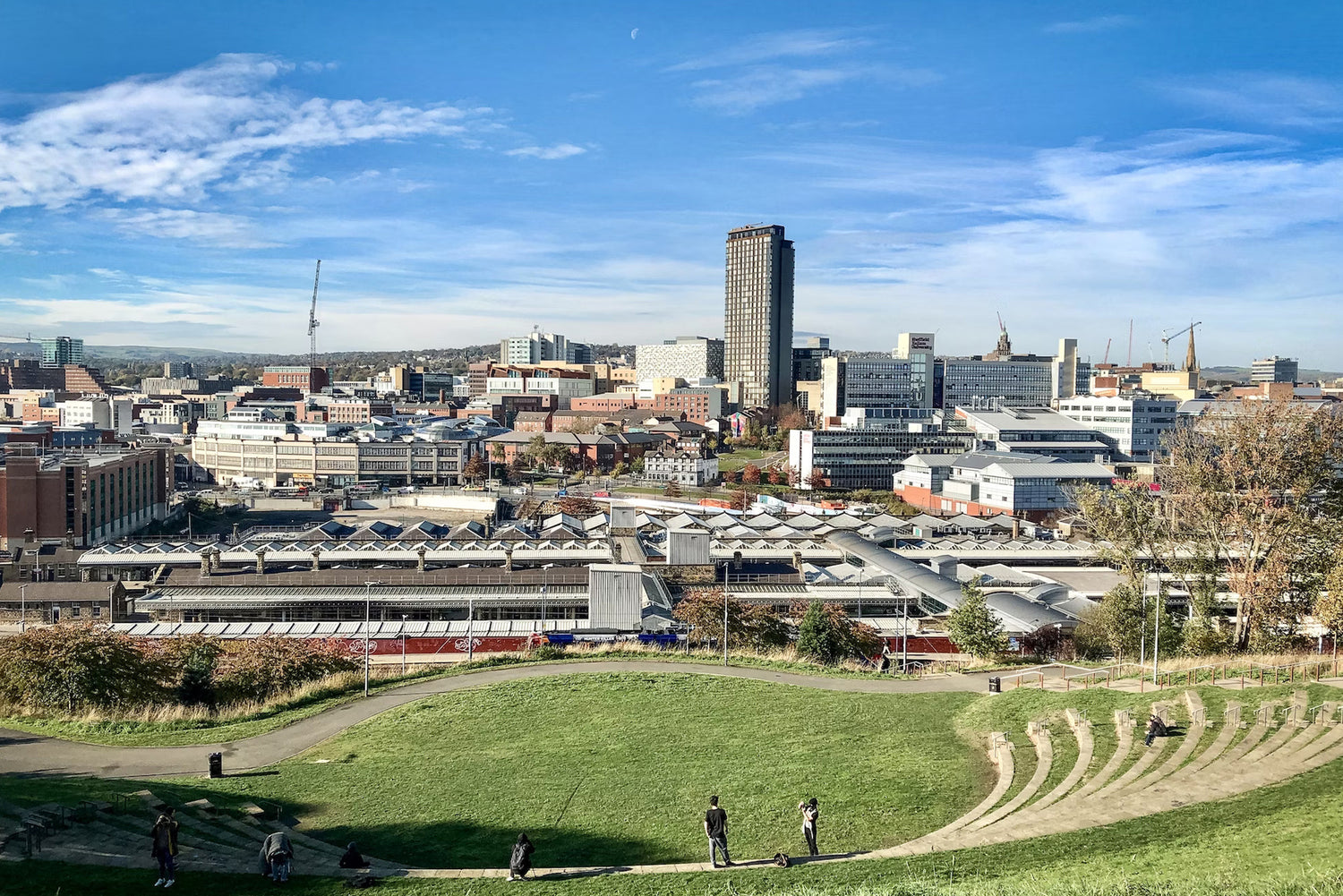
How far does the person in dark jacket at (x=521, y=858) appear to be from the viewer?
1188 cm

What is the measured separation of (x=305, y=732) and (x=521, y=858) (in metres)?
9.23

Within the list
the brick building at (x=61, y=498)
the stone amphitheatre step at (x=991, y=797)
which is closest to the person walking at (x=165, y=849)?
the stone amphitheatre step at (x=991, y=797)

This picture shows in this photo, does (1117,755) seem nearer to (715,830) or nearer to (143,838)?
(715,830)

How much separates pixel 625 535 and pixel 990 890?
1491 inches

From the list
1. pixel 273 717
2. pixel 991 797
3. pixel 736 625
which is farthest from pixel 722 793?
pixel 736 625

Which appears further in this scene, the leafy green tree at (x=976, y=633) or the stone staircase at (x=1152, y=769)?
the leafy green tree at (x=976, y=633)

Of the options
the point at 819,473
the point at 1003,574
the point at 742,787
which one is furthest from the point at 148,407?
the point at 742,787

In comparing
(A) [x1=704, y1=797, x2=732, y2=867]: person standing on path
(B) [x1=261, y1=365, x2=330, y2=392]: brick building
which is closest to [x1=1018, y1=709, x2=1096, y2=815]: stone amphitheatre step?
(A) [x1=704, y1=797, x2=732, y2=867]: person standing on path

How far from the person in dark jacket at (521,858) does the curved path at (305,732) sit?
754 centimetres

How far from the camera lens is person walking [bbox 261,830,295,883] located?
11.6 m

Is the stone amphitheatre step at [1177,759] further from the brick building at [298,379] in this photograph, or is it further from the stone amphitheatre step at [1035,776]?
the brick building at [298,379]

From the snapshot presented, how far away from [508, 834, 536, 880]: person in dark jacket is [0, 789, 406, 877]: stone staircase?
5.18 ft

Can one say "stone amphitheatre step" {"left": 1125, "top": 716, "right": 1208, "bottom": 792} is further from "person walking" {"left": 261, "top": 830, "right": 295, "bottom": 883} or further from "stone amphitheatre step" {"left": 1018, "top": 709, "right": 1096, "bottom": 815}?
"person walking" {"left": 261, "top": 830, "right": 295, "bottom": 883}

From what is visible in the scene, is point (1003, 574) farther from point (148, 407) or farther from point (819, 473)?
point (148, 407)
